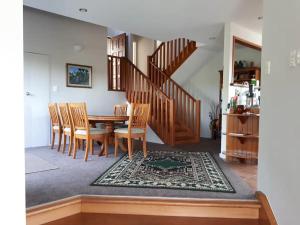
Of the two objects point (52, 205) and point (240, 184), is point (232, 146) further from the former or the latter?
point (52, 205)

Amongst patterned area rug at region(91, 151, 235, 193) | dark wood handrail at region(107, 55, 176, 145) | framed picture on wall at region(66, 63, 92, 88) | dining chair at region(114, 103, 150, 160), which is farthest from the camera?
framed picture on wall at region(66, 63, 92, 88)

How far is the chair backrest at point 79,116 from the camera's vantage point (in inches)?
135

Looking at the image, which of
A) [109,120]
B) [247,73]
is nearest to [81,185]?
[109,120]

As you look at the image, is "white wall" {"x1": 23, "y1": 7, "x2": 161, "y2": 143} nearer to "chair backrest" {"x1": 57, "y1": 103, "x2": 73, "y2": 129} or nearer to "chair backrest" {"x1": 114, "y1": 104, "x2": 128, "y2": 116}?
"chair backrest" {"x1": 114, "y1": 104, "x2": 128, "y2": 116}

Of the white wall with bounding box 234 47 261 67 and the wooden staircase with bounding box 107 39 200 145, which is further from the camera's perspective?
the wooden staircase with bounding box 107 39 200 145

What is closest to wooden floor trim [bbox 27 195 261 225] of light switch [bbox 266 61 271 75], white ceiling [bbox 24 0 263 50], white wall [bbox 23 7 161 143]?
light switch [bbox 266 61 271 75]

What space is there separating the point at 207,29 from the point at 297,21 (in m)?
2.94

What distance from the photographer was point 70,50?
5.02 meters

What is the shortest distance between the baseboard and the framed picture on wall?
4267 millimetres

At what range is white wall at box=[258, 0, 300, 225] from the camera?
140 centimetres

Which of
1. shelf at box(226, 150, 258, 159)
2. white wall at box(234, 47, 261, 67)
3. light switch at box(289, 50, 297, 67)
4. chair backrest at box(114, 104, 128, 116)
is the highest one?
white wall at box(234, 47, 261, 67)

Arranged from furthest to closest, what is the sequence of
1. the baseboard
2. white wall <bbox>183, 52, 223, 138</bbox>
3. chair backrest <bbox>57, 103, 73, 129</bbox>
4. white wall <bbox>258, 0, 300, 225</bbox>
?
white wall <bbox>183, 52, 223, 138</bbox> → chair backrest <bbox>57, 103, 73, 129</bbox> → the baseboard → white wall <bbox>258, 0, 300, 225</bbox>

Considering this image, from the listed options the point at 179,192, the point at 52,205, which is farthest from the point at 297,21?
the point at 52,205

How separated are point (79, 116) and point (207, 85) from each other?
4.03 meters
